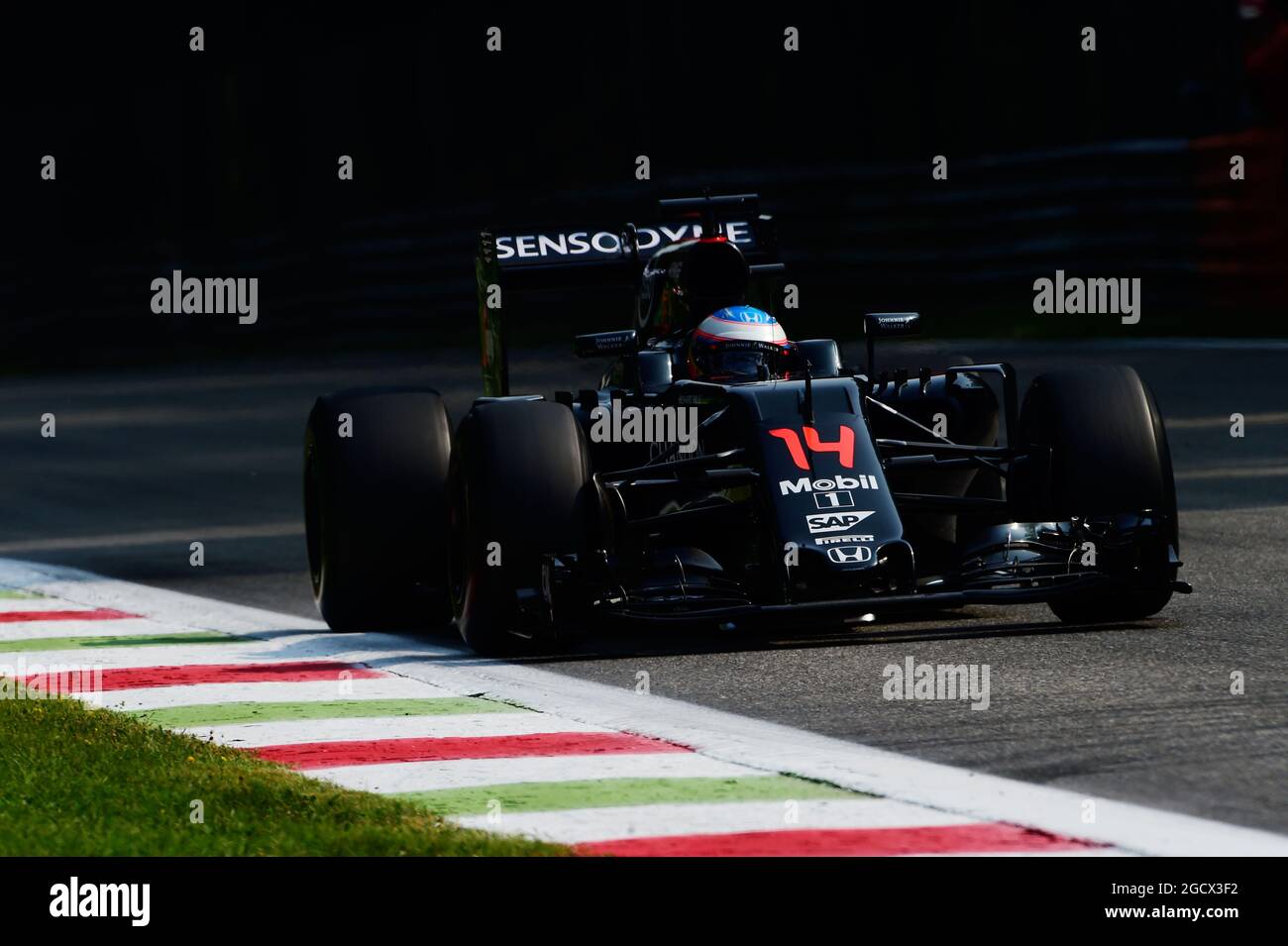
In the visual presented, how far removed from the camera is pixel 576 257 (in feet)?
38.3

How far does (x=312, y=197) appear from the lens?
33.0 metres

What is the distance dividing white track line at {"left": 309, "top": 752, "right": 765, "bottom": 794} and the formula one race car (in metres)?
1.83

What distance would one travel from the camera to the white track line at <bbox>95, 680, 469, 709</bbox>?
28.5ft

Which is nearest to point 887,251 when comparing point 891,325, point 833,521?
point 891,325

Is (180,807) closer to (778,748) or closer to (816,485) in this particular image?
(778,748)

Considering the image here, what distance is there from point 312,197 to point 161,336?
320cm

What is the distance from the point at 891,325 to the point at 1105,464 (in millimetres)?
1251

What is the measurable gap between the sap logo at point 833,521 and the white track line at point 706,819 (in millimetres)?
2667

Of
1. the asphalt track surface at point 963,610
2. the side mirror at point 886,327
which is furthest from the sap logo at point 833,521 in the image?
the side mirror at point 886,327

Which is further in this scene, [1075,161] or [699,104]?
[699,104]

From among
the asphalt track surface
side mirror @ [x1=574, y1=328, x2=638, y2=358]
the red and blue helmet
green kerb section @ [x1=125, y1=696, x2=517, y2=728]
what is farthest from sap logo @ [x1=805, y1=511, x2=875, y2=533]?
side mirror @ [x1=574, y1=328, x2=638, y2=358]

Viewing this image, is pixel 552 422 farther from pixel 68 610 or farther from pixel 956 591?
pixel 68 610

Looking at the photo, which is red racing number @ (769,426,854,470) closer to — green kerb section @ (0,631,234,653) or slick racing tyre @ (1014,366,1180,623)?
slick racing tyre @ (1014,366,1180,623)
